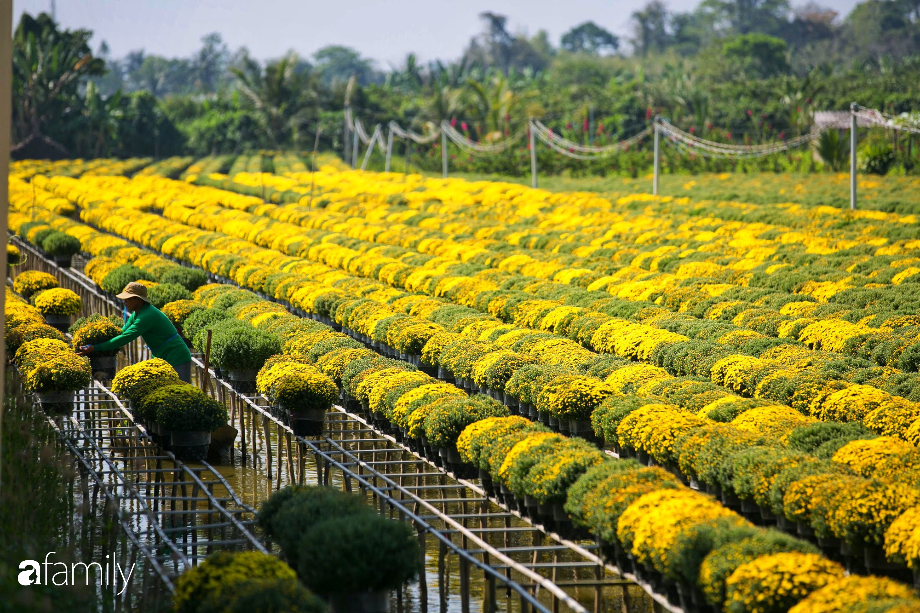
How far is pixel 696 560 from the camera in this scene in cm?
767

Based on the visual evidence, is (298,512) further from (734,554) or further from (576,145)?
(576,145)

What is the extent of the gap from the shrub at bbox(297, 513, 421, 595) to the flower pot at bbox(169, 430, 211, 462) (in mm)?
4893

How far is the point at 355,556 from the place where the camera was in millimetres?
7625

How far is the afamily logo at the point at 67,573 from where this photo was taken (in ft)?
25.7

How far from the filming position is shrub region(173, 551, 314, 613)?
22.0ft

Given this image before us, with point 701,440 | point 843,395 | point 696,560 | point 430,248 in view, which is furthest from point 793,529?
point 430,248

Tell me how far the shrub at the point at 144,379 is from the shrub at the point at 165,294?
5945mm

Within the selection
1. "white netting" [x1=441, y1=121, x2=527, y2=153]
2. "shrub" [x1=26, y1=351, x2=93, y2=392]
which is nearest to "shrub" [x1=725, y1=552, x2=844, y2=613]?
"shrub" [x1=26, y1=351, x2=93, y2=392]

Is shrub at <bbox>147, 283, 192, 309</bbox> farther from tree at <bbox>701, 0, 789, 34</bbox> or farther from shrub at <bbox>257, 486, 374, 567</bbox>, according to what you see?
tree at <bbox>701, 0, 789, 34</bbox>

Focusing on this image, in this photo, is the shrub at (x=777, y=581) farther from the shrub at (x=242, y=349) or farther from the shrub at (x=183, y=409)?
the shrub at (x=242, y=349)

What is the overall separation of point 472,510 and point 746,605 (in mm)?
6848

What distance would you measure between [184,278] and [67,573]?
14.4m

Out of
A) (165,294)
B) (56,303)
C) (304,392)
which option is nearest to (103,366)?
(165,294)

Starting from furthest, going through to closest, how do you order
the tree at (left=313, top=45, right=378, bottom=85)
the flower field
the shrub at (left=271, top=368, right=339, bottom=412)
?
the tree at (left=313, top=45, right=378, bottom=85) < the shrub at (left=271, top=368, right=339, bottom=412) < the flower field
